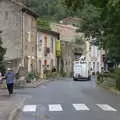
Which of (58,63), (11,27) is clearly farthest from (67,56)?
(11,27)

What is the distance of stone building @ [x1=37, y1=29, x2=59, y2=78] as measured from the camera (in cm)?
7831

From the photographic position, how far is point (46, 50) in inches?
3233

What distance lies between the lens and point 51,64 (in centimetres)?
8762

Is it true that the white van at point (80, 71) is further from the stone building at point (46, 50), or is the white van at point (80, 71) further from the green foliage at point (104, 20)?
the green foliage at point (104, 20)

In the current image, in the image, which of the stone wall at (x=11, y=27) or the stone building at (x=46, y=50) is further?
the stone building at (x=46, y=50)

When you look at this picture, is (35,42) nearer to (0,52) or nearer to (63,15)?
(0,52)

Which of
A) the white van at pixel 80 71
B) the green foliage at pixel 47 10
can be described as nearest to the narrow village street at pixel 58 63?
the white van at pixel 80 71

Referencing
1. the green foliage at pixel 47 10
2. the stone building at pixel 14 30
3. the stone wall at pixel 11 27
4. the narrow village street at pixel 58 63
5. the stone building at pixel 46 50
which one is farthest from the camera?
the green foliage at pixel 47 10

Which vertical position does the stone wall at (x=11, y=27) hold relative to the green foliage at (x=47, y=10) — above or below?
below

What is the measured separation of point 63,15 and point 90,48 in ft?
58.9

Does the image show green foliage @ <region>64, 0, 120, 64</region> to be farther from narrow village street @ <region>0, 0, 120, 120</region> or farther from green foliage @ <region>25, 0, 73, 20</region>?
green foliage @ <region>25, 0, 73, 20</region>

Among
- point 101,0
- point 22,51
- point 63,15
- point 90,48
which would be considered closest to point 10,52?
point 22,51

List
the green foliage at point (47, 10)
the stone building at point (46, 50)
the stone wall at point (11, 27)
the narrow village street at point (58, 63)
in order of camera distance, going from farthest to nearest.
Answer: the green foliage at point (47, 10) → the stone building at point (46, 50) → the stone wall at point (11, 27) → the narrow village street at point (58, 63)

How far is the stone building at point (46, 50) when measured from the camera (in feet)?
257
